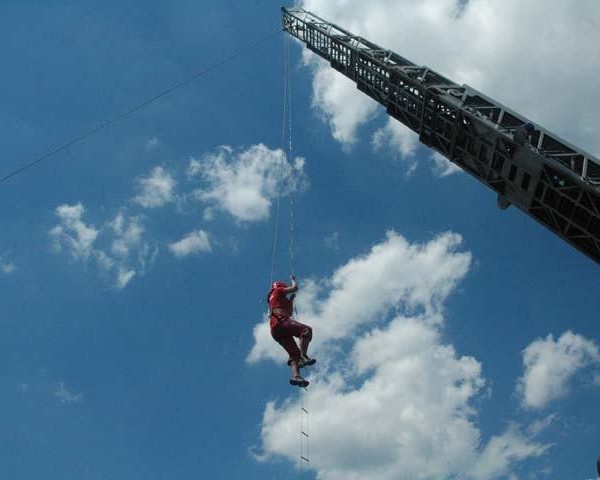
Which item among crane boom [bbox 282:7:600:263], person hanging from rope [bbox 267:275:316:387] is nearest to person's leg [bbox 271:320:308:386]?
person hanging from rope [bbox 267:275:316:387]

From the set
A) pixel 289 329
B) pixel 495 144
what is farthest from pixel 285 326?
pixel 495 144

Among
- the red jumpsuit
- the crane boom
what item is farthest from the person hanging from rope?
the crane boom

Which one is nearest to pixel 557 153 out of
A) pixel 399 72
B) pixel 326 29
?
pixel 399 72

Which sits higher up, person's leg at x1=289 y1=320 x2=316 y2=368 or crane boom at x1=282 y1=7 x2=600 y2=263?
crane boom at x1=282 y1=7 x2=600 y2=263

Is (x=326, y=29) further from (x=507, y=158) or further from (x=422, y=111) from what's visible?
(x=507, y=158)

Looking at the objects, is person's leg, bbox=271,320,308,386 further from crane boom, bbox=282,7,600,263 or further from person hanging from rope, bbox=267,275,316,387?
crane boom, bbox=282,7,600,263

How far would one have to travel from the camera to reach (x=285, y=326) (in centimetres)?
1375

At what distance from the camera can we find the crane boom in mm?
14969

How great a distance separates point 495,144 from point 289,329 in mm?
7623

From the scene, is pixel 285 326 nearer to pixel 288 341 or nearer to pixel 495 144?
pixel 288 341

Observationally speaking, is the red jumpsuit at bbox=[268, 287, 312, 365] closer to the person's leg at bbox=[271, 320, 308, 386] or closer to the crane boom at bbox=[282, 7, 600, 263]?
the person's leg at bbox=[271, 320, 308, 386]

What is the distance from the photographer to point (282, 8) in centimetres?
2547

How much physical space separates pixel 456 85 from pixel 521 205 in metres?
4.16

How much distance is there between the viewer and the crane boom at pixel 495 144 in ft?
49.1
